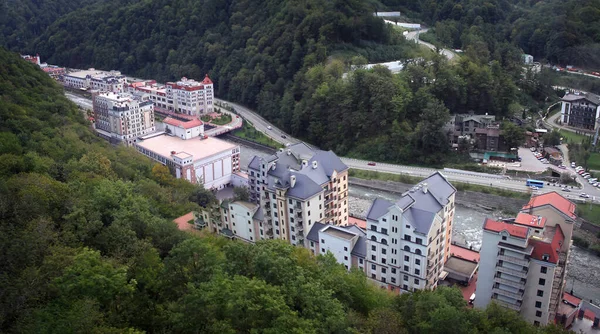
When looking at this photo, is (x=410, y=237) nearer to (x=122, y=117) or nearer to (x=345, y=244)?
(x=345, y=244)

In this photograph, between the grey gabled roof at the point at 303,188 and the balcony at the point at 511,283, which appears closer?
the balcony at the point at 511,283

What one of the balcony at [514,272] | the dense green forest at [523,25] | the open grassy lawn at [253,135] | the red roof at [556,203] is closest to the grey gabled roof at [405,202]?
the balcony at [514,272]

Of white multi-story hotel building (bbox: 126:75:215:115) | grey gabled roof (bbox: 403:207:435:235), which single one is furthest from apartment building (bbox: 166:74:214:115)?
grey gabled roof (bbox: 403:207:435:235)

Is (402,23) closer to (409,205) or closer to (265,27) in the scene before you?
(265,27)

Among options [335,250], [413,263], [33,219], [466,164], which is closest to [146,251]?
[33,219]

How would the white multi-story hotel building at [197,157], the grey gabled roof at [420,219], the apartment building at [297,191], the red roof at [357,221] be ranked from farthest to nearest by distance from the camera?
the white multi-story hotel building at [197,157] → the red roof at [357,221] → the apartment building at [297,191] → the grey gabled roof at [420,219]

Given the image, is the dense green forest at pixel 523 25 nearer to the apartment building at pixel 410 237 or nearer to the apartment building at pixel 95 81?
the apartment building at pixel 410 237
